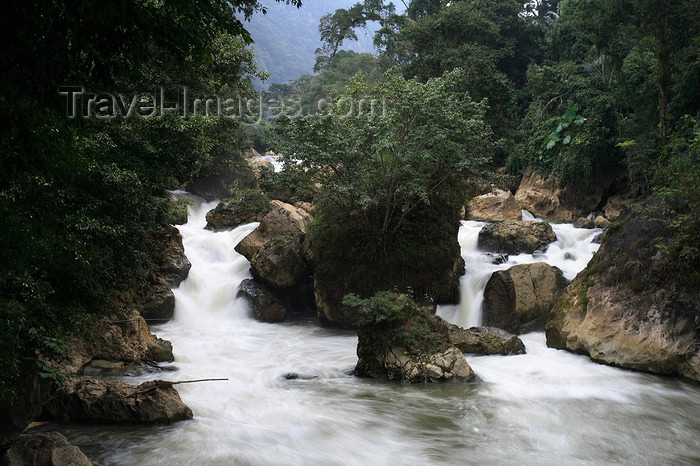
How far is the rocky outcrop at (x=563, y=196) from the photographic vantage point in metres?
21.6

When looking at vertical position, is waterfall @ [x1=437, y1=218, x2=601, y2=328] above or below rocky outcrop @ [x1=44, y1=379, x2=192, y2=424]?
above

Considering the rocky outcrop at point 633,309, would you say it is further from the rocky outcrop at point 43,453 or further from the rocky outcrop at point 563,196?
the rocky outcrop at point 563,196

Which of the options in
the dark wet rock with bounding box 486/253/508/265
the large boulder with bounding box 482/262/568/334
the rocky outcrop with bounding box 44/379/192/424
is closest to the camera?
the rocky outcrop with bounding box 44/379/192/424

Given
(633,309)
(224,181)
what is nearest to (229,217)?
(224,181)

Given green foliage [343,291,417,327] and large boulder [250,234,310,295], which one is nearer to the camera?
green foliage [343,291,417,327]

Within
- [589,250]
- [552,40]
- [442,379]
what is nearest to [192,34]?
[442,379]

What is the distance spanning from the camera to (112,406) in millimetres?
6605

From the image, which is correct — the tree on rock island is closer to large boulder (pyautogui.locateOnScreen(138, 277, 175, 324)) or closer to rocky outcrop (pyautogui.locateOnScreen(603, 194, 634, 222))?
large boulder (pyautogui.locateOnScreen(138, 277, 175, 324))

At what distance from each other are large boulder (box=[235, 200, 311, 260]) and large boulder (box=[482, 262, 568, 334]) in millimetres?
6095

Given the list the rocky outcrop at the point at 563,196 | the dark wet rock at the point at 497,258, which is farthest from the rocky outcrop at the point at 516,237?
the rocky outcrop at the point at 563,196

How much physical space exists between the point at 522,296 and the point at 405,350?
4567 mm

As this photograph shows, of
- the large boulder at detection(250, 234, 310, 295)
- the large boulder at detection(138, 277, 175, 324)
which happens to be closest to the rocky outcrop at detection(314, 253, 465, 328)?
the large boulder at detection(250, 234, 310, 295)

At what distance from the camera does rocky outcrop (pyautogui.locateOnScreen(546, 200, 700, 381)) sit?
9000 mm

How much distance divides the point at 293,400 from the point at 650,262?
7.46m
